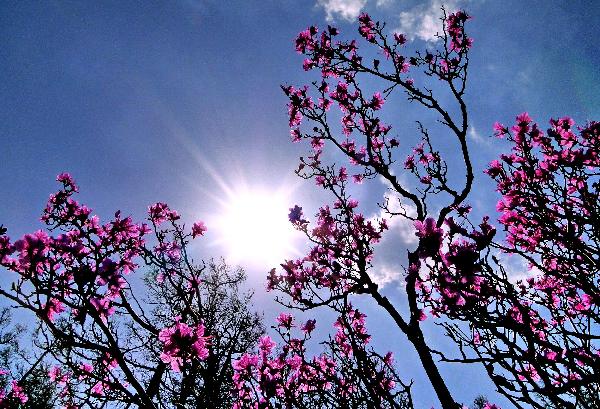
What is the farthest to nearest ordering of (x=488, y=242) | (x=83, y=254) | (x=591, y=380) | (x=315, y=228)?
(x=315, y=228)
(x=83, y=254)
(x=488, y=242)
(x=591, y=380)

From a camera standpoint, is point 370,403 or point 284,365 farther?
point 284,365

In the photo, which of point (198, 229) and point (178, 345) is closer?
point (178, 345)

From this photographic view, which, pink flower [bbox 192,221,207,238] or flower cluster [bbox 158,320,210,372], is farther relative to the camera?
pink flower [bbox 192,221,207,238]

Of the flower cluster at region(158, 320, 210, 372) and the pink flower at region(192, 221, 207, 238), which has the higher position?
the pink flower at region(192, 221, 207, 238)

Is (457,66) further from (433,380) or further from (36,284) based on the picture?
(36,284)

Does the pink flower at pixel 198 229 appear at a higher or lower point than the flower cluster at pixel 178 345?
higher

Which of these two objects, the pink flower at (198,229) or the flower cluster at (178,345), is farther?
the pink flower at (198,229)

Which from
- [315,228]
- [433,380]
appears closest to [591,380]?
[433,380]

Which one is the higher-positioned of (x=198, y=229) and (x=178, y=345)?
(x=198, y=229)

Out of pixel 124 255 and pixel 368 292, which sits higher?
pixel 124 255

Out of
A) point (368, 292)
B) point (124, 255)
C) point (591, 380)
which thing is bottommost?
point (591, 380)

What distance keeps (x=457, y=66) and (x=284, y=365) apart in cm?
616

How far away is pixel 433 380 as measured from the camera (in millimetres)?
5020

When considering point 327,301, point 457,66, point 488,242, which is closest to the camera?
point 488,242
